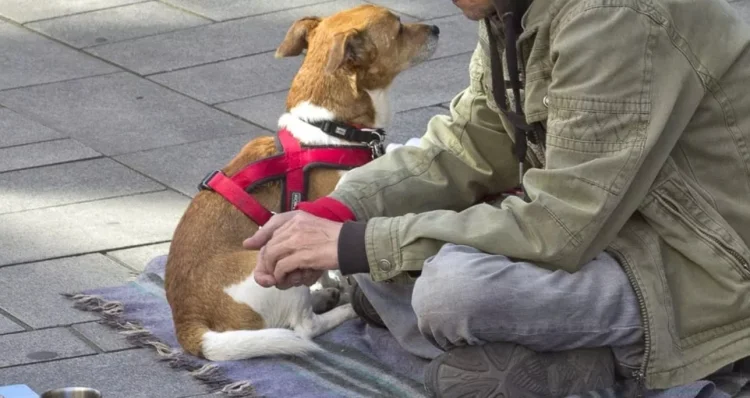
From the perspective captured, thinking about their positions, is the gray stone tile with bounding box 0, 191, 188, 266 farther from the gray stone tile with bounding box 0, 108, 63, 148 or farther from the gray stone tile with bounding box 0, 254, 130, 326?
the gray stone tile with bounding box 0, 108, 63, 148

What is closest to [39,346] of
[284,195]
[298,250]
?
[284,195]

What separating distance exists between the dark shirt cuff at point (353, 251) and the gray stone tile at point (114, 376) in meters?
0.68

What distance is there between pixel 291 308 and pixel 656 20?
1497 mm

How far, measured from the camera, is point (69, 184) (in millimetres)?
5430

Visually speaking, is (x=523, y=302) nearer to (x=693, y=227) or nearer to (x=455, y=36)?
(x=693, y=227)

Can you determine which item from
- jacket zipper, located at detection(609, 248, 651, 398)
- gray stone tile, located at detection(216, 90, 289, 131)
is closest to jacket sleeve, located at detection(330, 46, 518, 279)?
jacket zipper, located at detection(609, 248, 651, 398)

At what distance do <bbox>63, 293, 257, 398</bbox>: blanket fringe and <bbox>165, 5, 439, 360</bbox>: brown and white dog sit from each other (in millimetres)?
48

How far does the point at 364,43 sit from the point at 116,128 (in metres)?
1.92

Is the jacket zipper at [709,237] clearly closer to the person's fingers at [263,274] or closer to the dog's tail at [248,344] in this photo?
the person's fingers at [263,274]

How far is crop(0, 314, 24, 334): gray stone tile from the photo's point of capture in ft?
13.6

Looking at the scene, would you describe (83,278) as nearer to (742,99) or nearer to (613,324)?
(613,324)

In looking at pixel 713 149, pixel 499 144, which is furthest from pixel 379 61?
pixel 713 149

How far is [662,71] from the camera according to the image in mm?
3174

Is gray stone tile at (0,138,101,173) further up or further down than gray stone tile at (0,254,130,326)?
further down
